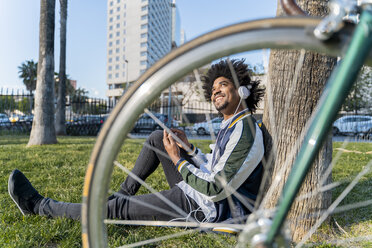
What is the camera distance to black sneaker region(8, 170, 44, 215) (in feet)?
5.79

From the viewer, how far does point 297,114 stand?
1529 mm

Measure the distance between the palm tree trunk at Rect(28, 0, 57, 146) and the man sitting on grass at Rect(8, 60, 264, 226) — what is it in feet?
16.3

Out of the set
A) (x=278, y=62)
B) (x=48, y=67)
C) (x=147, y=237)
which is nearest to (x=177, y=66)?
(x=278, y=62)

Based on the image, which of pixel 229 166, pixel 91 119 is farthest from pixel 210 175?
pixel 91 119

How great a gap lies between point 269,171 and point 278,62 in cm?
65

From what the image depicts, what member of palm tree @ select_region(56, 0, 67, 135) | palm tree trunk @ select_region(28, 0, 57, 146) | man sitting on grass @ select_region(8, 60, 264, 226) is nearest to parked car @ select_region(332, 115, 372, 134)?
man sitting on grass @ select_region(8, 60, 264, 226)

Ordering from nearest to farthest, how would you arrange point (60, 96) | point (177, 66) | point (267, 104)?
1. point (177, 66)
2. point (267, 104)
3. point (60, 96)

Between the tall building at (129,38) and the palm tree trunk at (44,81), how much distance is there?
50.0 m

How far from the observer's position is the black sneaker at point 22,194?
1.76 meters

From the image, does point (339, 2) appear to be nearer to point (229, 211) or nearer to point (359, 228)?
point (229, 211)

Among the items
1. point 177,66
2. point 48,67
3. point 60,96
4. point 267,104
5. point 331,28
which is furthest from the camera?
point 60,96

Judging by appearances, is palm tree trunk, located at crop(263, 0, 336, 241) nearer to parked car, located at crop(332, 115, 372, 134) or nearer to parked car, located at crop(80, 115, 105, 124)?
parked car, located at crop(332, 115, 372, 134)

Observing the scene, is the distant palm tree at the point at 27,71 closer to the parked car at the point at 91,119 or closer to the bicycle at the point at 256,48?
the parked car at the point at 91,119

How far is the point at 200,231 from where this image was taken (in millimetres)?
1654
